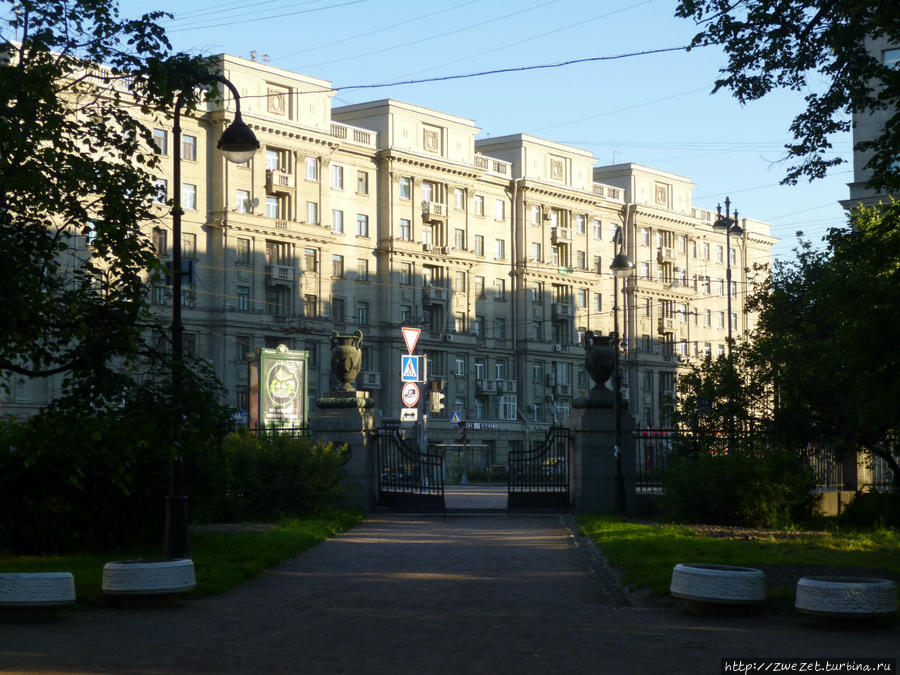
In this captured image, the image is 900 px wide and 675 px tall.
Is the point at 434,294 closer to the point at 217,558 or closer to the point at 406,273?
the point at 406,273

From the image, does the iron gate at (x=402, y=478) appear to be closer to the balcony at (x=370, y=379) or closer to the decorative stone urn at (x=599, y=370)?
the decorative stone urn at (x=599, y=370)

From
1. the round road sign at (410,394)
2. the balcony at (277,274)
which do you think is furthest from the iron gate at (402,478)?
the balcony at (277,274)

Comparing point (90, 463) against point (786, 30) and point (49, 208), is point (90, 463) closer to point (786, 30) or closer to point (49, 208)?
point (49, 208)

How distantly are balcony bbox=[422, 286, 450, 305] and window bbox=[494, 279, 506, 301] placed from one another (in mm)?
5231

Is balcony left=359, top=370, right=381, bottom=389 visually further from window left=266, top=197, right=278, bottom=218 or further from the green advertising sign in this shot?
the green advertising sign

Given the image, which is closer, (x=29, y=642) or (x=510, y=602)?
(x=29, y=642)

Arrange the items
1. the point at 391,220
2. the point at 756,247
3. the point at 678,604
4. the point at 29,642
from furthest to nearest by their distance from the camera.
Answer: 1. the point at 756,247
2. the point at 391,220
3. the point at 678,604
4. the point at 29,642

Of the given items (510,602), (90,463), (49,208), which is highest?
(49,208)

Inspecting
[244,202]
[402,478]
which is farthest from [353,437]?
[244,202]

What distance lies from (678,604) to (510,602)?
1.74 meters

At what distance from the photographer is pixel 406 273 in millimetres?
79250

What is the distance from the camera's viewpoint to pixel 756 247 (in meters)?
108

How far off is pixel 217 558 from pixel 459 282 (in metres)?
66.7

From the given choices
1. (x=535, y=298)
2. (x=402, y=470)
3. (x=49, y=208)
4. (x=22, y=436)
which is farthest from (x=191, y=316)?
(x=49, y=208)
